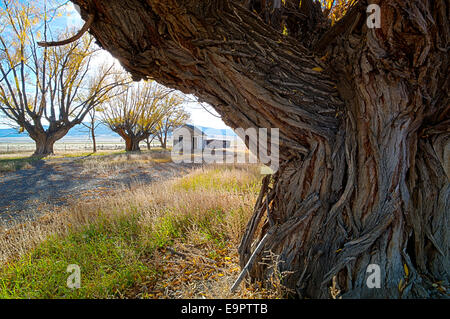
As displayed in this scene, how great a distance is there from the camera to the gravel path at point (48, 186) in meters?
4.65

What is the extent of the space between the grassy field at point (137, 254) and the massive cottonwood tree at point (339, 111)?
63 centimetres

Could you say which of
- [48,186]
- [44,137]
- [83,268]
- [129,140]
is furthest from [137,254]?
[129,140]

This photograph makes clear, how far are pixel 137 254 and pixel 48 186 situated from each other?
6.45 metres

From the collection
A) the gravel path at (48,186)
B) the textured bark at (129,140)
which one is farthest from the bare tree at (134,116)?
the gravel path at (48,186)

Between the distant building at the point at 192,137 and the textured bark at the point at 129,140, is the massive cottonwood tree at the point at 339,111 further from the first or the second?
the textured bark at the point at 129,140

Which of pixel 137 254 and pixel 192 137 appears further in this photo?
pixel 192 137

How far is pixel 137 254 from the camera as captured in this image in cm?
237

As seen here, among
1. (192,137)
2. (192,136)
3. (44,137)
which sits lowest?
(44,137)

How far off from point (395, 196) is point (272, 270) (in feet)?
3.64

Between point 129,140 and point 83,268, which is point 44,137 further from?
point 83,268

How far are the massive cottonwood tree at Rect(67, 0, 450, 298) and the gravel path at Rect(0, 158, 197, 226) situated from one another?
16.1 feet
